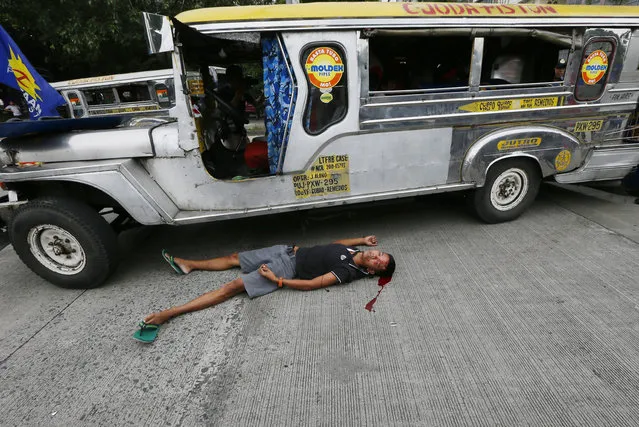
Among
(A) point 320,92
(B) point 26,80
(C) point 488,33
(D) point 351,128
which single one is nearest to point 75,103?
(B) point 26,80

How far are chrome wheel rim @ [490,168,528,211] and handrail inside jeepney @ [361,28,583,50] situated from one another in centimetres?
130

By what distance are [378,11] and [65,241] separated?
341cm

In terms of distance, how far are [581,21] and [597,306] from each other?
2.69 m

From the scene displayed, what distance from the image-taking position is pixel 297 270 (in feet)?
9.85

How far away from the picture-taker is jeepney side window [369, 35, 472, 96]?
3.37 m

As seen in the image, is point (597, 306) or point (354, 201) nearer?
point (597, 306)

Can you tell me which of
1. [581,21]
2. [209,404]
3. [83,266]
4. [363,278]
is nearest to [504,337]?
[363,278]

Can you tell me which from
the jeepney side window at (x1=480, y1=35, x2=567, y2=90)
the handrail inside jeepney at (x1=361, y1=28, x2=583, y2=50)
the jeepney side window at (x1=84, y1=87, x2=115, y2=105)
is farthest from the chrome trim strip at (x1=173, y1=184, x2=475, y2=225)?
the jeepney side window at (x1=84, y1=87, x2=115, y2=105)

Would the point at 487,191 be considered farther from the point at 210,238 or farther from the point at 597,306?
the point at 210,238

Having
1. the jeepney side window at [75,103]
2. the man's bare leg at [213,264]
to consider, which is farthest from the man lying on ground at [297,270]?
the jeepney side window at [75,103]

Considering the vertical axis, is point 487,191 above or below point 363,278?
above

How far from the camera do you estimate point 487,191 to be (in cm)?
379

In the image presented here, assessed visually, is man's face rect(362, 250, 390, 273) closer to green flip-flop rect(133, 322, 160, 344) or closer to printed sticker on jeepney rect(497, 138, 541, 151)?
green flip-flop rect(133, 322, 160, 344)

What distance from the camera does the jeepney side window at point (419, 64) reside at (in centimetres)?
337
